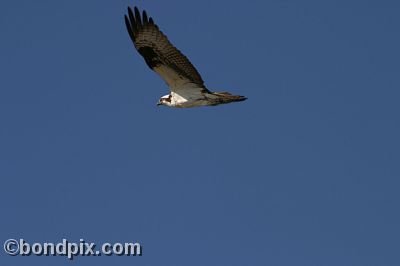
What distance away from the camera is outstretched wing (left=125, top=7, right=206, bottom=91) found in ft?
137

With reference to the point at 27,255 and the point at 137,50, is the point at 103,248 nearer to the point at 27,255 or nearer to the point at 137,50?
the point at 27,255

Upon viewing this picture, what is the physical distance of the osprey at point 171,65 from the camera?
41.7 meters

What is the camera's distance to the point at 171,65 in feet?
138

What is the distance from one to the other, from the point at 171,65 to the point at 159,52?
1.37ft

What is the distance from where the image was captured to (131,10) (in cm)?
4162

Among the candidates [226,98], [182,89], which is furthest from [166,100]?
[226,98]

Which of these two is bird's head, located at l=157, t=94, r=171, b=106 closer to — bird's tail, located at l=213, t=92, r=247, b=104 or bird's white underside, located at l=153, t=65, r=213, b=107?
bird's white underside, located at l=153, t=65, r=213, b=107

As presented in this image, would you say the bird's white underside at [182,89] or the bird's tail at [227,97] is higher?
the bird's white underside at [182,89]

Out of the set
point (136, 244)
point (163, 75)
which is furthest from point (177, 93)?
point (136, 244)

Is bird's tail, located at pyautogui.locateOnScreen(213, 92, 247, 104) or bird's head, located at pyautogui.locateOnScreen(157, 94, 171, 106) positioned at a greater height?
bird's head, located at pyautogui.locateOnScreen(157, 94, 171, 106)

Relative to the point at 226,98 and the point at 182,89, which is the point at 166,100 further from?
A: the point at 226,98

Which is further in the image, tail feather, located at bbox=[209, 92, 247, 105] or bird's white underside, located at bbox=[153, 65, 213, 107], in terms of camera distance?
bird's white underside, located at bbox=[153, 65, 213, 107]

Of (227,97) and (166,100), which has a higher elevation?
(166,100)

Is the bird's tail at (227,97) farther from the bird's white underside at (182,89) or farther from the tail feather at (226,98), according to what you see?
the bird's white underside at (182,89)
